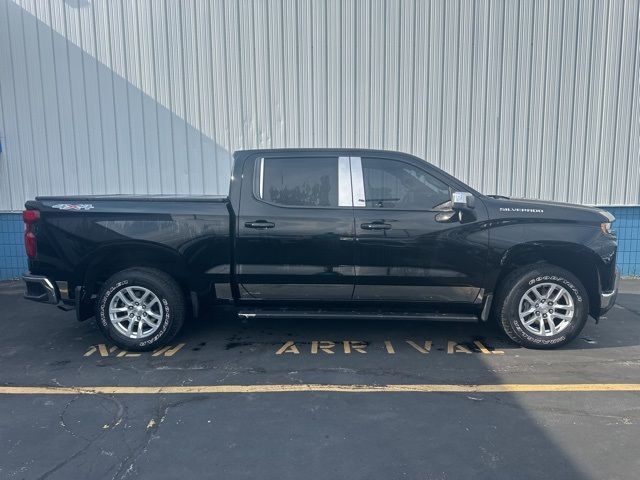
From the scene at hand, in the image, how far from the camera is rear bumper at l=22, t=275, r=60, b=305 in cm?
482

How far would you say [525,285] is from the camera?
477 centimetres

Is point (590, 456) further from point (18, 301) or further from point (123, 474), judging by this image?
point (18, 301)

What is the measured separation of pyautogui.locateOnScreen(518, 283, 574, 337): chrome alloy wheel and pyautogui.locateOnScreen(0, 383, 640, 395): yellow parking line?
81cm

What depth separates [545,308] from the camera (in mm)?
4816

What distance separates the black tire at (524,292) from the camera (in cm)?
476

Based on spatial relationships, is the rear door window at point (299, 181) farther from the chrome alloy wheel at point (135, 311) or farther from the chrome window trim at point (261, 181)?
the chrome alloy wheel at point (135, 311)

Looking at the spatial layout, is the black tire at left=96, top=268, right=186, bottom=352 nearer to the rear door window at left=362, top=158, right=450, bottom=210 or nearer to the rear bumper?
the rear bumper

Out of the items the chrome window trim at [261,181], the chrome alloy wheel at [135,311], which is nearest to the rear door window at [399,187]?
the chrome window trim at [261,181]

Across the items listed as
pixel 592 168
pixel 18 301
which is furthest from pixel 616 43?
pixel 18 301

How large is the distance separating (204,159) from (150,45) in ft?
6.80

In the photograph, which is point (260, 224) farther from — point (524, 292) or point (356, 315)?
point (524, 292)

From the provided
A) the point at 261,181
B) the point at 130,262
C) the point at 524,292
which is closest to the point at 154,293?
the point at 130,262

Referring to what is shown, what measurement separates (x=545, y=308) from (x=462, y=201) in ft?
4.50

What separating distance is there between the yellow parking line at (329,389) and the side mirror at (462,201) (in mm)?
1632
